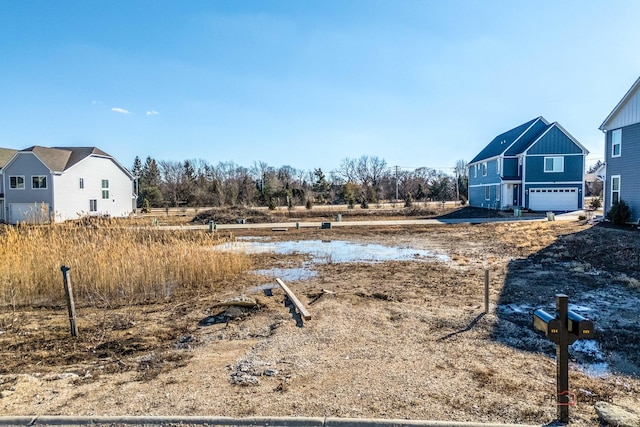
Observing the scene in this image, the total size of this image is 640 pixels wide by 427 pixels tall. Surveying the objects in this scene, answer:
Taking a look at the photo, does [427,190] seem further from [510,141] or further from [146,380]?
[146,380]

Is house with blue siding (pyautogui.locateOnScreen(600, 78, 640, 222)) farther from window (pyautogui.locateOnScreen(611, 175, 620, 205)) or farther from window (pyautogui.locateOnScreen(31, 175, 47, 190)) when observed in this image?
window (pyautogui.locateOnScreen(31, 175, 47, 190))

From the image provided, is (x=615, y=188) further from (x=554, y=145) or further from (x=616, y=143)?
(x=554, y=145)

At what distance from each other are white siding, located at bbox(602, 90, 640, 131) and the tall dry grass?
1855cm

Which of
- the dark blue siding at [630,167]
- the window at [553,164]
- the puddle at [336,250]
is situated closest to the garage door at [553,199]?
the window at [553,164]

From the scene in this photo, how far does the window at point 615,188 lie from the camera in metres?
Result: 18.8

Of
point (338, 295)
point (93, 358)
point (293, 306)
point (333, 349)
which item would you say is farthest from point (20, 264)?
point (333, 349)

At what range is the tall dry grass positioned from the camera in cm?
744

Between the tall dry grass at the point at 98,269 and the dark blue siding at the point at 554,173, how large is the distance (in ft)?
91.1

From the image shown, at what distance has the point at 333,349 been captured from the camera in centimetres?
459

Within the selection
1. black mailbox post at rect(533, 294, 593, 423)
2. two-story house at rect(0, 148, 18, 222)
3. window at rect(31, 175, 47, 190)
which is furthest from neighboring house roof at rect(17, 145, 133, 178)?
black mailbox post at rect(533, 294, 593, 423)

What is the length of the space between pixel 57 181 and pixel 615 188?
124ft

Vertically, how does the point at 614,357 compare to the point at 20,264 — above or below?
below

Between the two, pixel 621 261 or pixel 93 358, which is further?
pixel 621 261

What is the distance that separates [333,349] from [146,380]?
2005 mm
